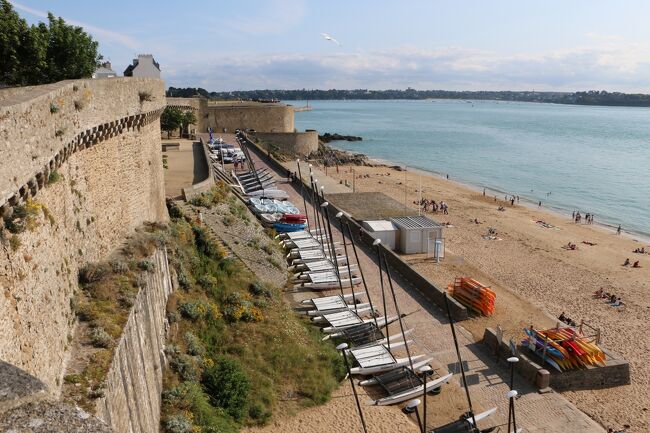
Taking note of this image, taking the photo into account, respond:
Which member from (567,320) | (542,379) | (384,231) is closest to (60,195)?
(542,379)

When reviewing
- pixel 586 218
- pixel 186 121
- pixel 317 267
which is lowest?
pixel 586 218

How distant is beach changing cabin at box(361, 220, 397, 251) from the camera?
26875mm

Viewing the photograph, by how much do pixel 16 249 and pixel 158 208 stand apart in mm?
11565

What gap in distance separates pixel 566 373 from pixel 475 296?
490 centimetres

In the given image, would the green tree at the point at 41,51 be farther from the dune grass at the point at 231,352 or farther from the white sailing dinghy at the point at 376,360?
the white sailing dinghy at the point at 376,360

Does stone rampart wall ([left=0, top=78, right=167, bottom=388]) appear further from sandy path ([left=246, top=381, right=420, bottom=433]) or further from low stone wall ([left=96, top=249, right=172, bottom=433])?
sandy path ([left=246, top=381, right=420, bottom=433])

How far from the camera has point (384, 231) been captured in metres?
27.0

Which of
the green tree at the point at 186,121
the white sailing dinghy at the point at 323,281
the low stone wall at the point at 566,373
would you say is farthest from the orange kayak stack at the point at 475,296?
the green tree at the point at 186,121

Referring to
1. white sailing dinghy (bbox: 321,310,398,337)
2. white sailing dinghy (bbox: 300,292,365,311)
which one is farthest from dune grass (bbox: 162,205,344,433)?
white sailing dinghy (bbox: 300,292,365,311)

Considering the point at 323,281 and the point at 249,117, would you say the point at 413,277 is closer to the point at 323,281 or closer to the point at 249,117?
the point at 323,281

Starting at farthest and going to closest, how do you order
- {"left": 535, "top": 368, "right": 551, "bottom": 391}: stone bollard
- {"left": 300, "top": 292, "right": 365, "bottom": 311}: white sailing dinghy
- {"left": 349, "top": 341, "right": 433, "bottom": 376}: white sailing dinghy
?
1. {"left": 300, "top": 292, "right": 365, "bottom": 311}: white sailing dinghy
2. {"left": 535, "top": 368, "right": 551, "bottom": 391}: stone bollard
3. {"left": 349, "top": 341, "right": 433, "bottom": 376}: white sailing dinghy

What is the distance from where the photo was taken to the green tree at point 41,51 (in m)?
19.7

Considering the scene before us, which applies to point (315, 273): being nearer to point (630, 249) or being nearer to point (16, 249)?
point (16, 249)

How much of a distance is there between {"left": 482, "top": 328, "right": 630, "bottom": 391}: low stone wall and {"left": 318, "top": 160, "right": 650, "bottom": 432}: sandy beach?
0.27 m
